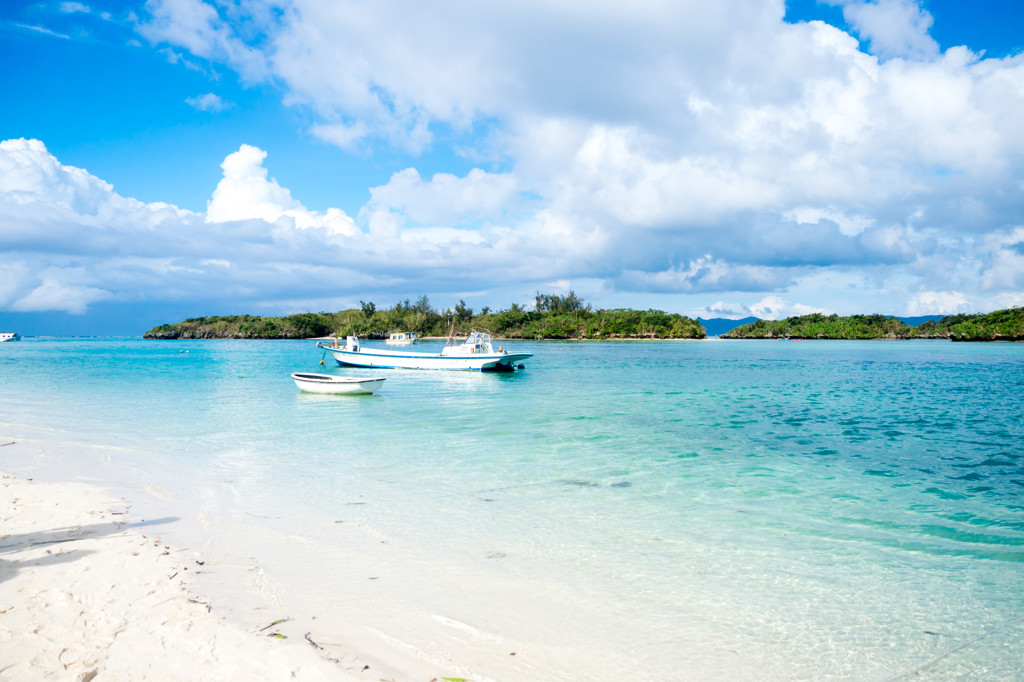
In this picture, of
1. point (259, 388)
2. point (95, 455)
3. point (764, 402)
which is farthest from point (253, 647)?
point (259, 388)

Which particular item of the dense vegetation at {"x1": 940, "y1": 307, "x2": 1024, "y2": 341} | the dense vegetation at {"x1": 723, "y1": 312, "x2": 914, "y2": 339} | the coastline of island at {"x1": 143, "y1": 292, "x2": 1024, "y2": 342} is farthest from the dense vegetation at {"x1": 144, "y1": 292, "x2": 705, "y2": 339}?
the dense vegetation at {"x1": 940, "y1": 307, "x2": 1024, "y2": 341}

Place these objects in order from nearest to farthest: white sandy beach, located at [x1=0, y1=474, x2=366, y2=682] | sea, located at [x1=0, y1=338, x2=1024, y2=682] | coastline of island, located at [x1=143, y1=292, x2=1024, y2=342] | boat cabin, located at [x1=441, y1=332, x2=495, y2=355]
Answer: white sandy beach, located at [x1=0, y1=474, x2=366, y2=682]
sea, located at [x1=0, y1=338, x2=1024, y2=682]
boat cabin, located at [x1=441, y1=332, x2=495, y2=355]
coastline of island, located at [x1=143, y1=292, x2=1024, y2=342]

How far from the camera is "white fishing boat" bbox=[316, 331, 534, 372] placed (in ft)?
132

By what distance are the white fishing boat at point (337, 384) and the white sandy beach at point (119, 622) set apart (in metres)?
18.3

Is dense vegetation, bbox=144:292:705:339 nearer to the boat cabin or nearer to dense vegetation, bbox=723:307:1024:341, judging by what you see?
dense vegetation, bbox=723:307:1024:341

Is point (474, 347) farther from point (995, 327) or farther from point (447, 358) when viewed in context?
point (995, 327)

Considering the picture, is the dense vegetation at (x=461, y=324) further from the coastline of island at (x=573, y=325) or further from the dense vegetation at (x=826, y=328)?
the dense vegetation at (x=826, y=328)

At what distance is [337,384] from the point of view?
84.1 feet

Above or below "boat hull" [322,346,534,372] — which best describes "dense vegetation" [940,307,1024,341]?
above

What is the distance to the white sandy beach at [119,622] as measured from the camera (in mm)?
4125

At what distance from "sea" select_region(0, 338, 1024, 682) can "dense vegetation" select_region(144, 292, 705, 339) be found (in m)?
115

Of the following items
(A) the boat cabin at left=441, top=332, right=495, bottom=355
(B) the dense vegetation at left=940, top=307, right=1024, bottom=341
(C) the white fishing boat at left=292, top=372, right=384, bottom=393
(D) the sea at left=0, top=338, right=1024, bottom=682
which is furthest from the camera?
(B) the dense vegetation at left=940, top=307, right=1024, bottom=341

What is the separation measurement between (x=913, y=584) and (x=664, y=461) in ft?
22.8

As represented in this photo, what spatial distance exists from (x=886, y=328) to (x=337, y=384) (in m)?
162
